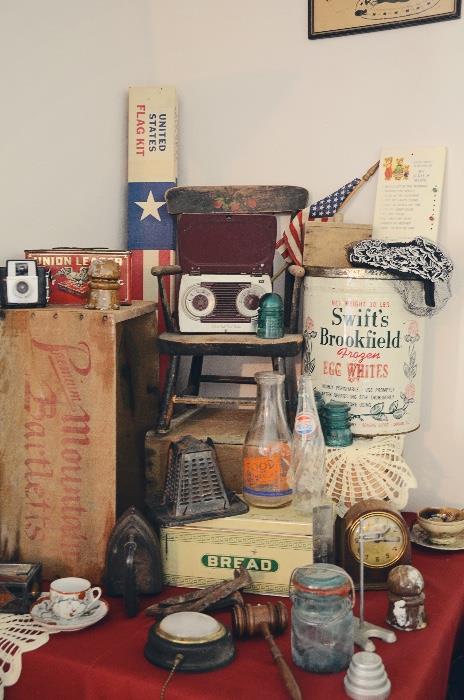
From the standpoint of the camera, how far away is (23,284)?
6.27 ft

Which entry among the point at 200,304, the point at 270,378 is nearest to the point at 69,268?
the point at 200,304

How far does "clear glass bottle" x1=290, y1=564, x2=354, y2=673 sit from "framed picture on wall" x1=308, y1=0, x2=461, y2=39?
1.78 m

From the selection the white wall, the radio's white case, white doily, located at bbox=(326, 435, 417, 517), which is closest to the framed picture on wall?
the white wall

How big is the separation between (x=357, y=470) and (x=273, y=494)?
1.03 feet

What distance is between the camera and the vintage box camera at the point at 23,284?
1.90m

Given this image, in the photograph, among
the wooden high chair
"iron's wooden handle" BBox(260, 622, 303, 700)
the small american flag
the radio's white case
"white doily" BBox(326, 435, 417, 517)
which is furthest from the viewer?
the small american flag

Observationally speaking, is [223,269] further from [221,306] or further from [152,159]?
[152,159]

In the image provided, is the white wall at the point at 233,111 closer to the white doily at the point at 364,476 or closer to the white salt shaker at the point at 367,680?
the white doily at the point at 364,476

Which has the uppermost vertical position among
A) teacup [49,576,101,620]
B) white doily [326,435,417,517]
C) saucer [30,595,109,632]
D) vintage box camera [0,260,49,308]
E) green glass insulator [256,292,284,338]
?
vintage box camera [0,260,49,308]

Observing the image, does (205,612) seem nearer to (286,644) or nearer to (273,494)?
(286,644)

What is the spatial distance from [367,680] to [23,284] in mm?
1223

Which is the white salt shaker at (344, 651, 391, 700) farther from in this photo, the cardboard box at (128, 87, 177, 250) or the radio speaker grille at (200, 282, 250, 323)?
the cardboard box at (128, 87, 177, 250)

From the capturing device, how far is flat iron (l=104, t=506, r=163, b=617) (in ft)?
5.78

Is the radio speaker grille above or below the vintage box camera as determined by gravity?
below
